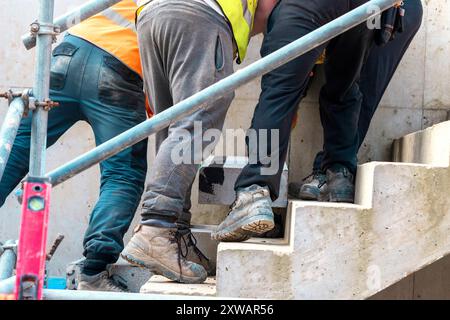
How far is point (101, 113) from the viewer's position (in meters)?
4.11

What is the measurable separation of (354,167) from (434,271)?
58.8 inches

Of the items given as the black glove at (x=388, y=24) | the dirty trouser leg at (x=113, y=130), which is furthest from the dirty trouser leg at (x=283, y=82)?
the dirty trouser leg at (x=113, y=130)

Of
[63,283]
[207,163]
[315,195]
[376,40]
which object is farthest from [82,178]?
[376,40]

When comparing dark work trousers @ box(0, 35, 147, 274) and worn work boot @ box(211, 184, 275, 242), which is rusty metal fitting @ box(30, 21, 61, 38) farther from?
dark work trousers @ box(0, 35, 147, 274)

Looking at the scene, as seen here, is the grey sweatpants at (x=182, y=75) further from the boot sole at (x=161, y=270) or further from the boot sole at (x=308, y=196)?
the boot sole at (x=308, y=196)

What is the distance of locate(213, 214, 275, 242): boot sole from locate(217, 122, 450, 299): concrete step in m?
0.06

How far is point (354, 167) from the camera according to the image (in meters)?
3.90

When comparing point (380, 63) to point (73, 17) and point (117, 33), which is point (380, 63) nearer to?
point (117, 33)

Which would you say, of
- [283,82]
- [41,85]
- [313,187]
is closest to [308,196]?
[313,187]

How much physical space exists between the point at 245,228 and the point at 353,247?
0.44m

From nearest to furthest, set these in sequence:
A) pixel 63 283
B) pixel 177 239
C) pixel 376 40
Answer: pixel 177 239, pixel 376 40, pixel 63 283

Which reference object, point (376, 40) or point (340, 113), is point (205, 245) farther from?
point (376, 40)

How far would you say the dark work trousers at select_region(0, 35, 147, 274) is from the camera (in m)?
4.05
